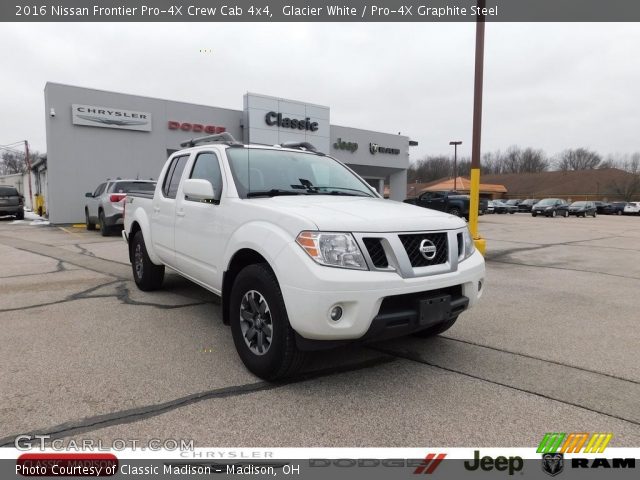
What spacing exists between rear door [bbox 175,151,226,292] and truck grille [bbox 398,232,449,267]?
1586mm

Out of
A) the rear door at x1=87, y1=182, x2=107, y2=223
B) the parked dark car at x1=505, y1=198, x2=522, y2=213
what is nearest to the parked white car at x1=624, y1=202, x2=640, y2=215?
the parked dark car at x1=505, y1=198, x2=522, y2=213

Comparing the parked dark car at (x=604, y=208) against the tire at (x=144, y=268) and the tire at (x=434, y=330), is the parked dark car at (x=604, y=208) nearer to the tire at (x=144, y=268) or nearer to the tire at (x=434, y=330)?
the tire at (x=434, y=330)

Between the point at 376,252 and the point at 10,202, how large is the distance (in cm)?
2429

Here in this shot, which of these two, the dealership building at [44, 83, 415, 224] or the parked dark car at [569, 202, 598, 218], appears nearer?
the dealership building at [44, 83, 415, 224]

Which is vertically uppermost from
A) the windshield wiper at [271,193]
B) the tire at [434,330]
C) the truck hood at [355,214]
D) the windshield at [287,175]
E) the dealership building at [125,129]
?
the dealership building at [125,129]

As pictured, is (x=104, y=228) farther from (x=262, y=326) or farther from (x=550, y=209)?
(x=550, y=209)

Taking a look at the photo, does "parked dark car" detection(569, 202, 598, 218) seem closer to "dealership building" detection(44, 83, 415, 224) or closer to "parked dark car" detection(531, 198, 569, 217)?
"parked dark car" detection(531, 198, 569, 217)

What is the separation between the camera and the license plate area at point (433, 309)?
3061mm

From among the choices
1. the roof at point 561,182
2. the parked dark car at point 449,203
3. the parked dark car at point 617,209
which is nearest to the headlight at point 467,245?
the parked dark car at point 449,203

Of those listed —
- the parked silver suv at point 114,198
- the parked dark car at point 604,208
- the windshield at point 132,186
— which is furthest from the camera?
the parked dark car at point 604,208

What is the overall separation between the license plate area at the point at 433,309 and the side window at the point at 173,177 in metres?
3.18

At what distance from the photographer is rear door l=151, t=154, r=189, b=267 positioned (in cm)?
497

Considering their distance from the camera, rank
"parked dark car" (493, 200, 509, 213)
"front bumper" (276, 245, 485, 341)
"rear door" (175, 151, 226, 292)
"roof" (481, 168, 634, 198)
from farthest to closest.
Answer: "roof" (481, 168, 634, 198) → "parked dark car" (493, 200, 509, 213) → "rear door" (175, 151, 226, 292) → "front bumper" (276, 245, 485, 341)

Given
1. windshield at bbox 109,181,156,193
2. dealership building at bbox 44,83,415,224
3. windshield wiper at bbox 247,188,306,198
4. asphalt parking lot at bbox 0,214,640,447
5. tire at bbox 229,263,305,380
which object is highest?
dealership building at bbox 44,83,415,224
